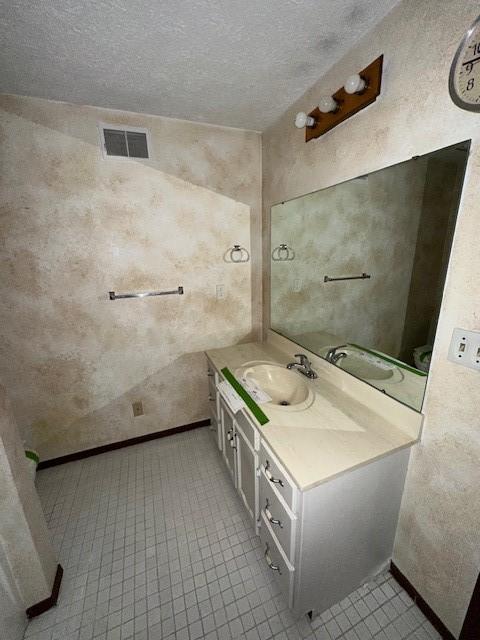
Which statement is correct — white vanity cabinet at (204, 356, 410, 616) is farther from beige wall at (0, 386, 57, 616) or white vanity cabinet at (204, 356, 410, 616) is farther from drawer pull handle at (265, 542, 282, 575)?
beige wall at (0, 386, 57, 616)

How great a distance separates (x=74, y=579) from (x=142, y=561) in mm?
328

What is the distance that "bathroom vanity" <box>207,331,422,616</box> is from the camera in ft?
3.10

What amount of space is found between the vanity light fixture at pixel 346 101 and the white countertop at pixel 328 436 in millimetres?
1323

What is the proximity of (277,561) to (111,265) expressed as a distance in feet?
6.25

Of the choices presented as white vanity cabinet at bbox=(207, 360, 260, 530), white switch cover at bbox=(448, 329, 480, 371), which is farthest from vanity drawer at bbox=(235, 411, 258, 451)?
white switch cover at bbox=(448, 329, 480, 371)

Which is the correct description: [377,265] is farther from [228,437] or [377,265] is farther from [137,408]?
[137,408]

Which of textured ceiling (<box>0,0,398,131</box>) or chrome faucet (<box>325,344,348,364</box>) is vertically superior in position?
textured ceiling (<box>0,0,398,131</box>)

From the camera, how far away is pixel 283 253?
194 centimetres

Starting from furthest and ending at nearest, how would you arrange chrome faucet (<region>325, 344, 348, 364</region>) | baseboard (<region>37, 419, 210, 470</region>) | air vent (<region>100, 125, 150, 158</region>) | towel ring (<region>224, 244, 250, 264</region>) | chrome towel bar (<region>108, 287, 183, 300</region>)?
towel ring (<region>224, 244, 250, 264</region>) → baseboard (<region>37, 419, 210, 470</region>) → chrome towel bar (<region>108, 287, 183, 300</region>) → air vent (<region>100, 125, 150, 158</region>) → chrome faucet (<region>325, 344, 348, 364</region>)

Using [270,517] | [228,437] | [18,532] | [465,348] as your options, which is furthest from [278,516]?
[18,532]

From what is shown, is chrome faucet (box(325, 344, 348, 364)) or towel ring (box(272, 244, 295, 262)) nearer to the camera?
chrome faucet (box(325, 344, 348, 364))

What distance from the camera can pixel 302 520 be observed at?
92cm

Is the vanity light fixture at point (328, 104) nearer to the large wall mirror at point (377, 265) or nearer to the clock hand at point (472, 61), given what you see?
the large wall mirror at point (377, 265)

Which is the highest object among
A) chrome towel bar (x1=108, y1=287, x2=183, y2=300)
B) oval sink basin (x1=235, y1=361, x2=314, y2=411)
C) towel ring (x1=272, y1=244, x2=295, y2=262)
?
towel ring (x1=272, y1=244, x2=295, y2=262)
